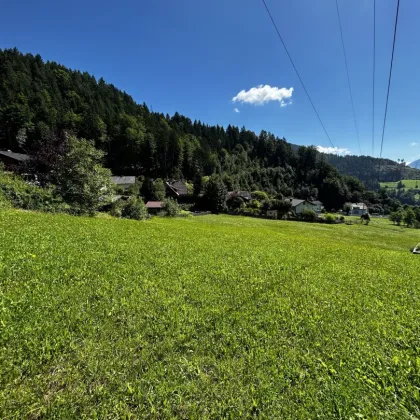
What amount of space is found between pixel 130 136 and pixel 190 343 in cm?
8531

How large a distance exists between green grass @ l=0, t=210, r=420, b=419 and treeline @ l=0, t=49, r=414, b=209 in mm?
50364

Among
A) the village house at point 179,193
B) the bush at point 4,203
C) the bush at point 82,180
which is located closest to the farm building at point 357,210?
the village house at point 179,193

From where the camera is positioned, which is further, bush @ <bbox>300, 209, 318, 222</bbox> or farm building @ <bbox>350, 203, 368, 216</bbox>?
farm building @ <bbox>350, 203, 368, 216</bbox>

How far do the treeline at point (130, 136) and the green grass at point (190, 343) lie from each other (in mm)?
50364

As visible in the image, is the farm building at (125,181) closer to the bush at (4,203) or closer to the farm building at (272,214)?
the farm building at (272,214)

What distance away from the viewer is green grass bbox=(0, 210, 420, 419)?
2.90 meters

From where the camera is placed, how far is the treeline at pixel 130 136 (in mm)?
67000

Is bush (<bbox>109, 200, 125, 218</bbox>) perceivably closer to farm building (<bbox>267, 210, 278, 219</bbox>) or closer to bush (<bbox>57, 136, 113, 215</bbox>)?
bush (<bbox>57, 136, 113, 215</bbox>)

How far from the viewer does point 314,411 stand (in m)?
2.93

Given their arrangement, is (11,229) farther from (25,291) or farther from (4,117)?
(4,117)

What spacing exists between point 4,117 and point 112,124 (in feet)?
97.6

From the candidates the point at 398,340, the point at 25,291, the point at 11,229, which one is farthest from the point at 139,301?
the point at 11,229

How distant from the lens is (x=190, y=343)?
13.2 feet

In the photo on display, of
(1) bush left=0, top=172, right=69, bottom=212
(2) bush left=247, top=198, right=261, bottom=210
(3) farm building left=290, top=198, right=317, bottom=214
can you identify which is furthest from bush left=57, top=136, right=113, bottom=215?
(3) farm building left=290, top=198, right=317, bottom=214
